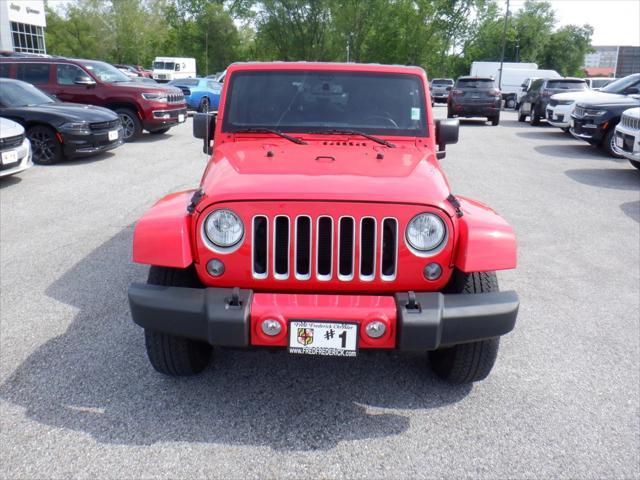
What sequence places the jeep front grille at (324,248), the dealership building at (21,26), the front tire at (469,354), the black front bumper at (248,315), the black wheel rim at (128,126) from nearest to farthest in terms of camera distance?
the black front bumper at (248,315)
the jeep front grille at (324,248)
the front tire at (469,354)
the black wheel rim at (128,126)
the dealership building at (21,26)

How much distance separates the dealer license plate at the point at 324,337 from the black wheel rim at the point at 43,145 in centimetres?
943

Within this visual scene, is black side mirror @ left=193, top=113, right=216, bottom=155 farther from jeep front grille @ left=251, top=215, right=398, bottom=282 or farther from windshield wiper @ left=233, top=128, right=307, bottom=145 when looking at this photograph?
jeep front grille @ left=251, top=215, right=398, bottom=282

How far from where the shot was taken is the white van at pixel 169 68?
49.2 meters

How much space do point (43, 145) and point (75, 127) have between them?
634mm

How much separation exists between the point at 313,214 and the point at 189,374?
1268 millimetres

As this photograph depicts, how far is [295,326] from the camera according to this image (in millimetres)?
2807

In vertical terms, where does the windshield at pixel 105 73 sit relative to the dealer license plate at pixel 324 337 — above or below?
above

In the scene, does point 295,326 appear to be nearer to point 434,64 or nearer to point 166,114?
point 166,114

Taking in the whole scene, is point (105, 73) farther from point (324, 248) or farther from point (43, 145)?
point (324, 248)

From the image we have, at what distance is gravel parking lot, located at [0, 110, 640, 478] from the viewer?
9.39ft

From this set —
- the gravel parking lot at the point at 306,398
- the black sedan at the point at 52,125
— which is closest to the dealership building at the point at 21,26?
the black sedan at the point at 52,125

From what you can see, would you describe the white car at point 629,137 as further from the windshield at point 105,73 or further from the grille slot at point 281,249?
the windshield at point 105,73

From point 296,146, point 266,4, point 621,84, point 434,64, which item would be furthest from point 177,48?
point 296,146

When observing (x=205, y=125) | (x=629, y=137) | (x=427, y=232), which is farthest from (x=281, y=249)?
(x=629, y=137)
